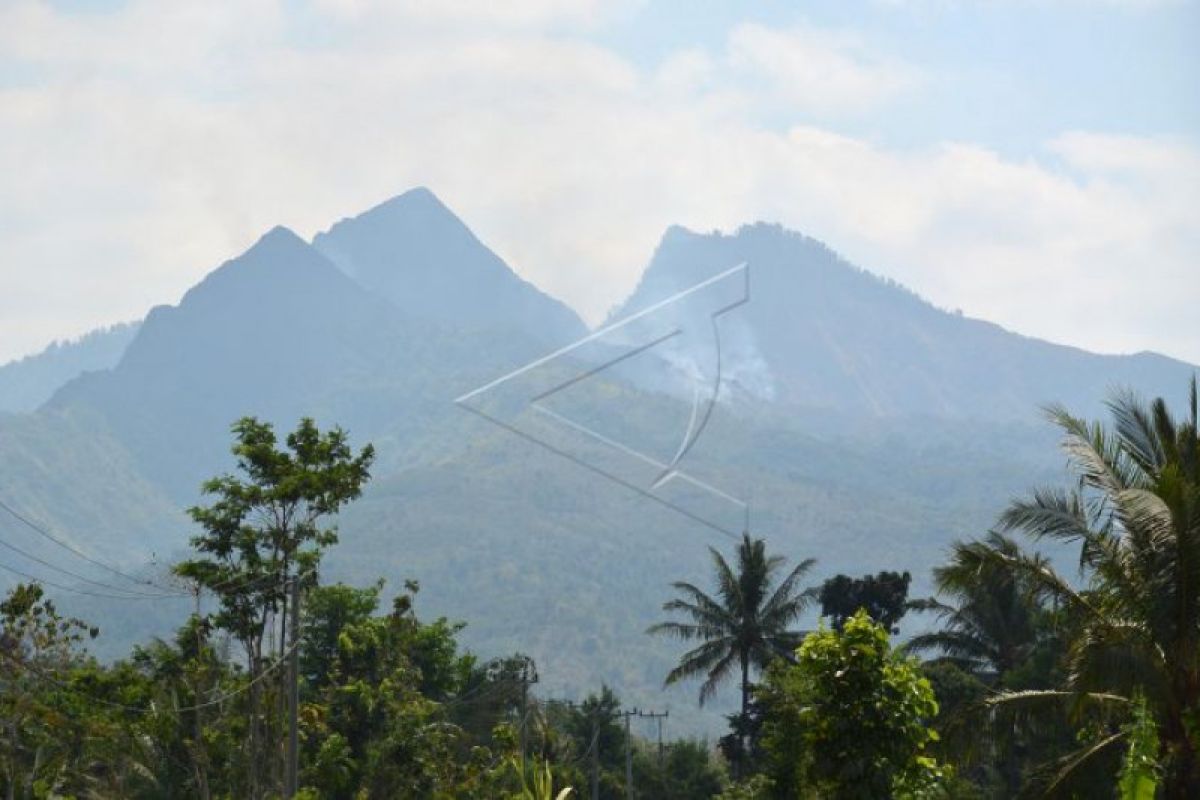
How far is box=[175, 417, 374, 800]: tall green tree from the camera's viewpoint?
50562 millimetres

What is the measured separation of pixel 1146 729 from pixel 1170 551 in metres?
7.88

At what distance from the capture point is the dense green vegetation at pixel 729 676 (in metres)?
25.6

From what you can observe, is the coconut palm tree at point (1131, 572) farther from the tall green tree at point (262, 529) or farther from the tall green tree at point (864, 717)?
the tall green tree at point (262, 529)

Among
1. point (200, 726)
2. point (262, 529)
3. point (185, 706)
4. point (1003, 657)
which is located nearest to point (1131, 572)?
point (262, 529)

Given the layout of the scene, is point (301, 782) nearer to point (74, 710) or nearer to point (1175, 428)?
point (74, 710)

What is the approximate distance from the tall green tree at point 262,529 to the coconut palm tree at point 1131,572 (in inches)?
1021

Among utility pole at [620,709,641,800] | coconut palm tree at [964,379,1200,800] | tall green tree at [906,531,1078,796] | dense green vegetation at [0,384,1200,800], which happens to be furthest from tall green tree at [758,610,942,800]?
utility pole at [620,709,641,800]

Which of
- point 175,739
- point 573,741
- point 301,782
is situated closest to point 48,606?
point 175,739

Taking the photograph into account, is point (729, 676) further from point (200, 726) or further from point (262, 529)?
point (262, 529)

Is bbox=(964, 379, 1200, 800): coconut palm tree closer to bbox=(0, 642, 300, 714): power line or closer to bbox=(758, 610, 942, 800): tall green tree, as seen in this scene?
bbox=(758, 610, 942, 800): tall green tree

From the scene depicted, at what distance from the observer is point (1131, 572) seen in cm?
2678

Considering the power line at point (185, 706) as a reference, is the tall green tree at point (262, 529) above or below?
above

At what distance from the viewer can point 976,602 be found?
6525 centimetres

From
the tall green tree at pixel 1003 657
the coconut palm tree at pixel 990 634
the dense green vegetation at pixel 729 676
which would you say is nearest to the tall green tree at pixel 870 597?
the dense green vegetation at pixel 729 676
